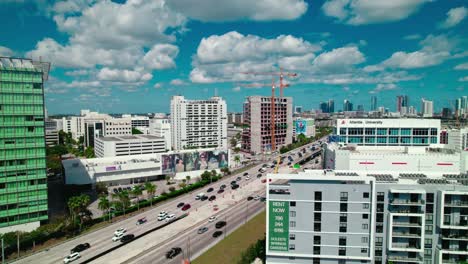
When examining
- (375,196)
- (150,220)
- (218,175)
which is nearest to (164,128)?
(218,175)

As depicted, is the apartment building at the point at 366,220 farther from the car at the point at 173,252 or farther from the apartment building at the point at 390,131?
the apartment building at the point at 390,131

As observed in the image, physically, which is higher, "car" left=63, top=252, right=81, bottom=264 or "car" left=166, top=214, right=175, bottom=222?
"car" left=166, top=214, right=175, bottom=222

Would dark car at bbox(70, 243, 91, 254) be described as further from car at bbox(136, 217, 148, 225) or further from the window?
the window

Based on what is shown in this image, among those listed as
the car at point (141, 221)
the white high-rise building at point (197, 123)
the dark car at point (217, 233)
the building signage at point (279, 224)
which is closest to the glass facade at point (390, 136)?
the dark car at point (217, 233)

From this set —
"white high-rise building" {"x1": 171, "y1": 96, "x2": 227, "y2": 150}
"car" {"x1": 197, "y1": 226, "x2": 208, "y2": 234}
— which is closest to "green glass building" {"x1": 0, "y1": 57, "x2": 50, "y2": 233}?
"car" {"x1": 197, "y1": 226, "x2": 208, "y2": 234}

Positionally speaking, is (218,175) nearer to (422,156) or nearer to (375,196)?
(422,156)

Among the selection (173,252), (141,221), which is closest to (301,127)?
(141,221)

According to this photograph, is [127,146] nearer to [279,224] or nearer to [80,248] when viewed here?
[80,248]
